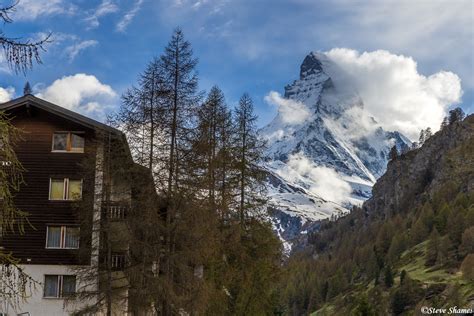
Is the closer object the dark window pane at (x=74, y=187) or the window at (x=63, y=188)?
the dark window pane at (x=74, y=187)

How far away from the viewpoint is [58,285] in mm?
37188

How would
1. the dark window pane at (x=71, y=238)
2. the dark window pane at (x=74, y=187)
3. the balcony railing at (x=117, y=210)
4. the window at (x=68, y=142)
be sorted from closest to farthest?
1. the balcony railing at (x=117, y=210)
2. the dark window pane at (x=71, y=238)
3. the dark window pane at (x=74, y=187)
4. the window at (x=68, y=142)

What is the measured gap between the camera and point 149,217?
2830 centimetres

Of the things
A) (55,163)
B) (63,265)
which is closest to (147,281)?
(63,265)

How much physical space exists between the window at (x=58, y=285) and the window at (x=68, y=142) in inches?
291

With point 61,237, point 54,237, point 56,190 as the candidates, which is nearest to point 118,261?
point 61,237

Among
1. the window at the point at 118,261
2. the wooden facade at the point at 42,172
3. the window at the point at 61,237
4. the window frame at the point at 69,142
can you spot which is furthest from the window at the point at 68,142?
the window at the point at 118,261

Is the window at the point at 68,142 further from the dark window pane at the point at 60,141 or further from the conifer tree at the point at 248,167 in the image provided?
the conifer tree at the point at 248,167

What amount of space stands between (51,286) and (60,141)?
8499 millimetres

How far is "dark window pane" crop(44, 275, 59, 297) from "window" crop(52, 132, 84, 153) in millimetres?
7412

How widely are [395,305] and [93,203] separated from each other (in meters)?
162

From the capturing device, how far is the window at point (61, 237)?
3766cm

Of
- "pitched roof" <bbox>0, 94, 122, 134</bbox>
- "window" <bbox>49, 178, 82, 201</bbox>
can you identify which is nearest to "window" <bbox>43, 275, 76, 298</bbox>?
"window" <bbox>49, 178, 82, 201</bbox>

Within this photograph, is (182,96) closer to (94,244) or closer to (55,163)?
(94,244)
